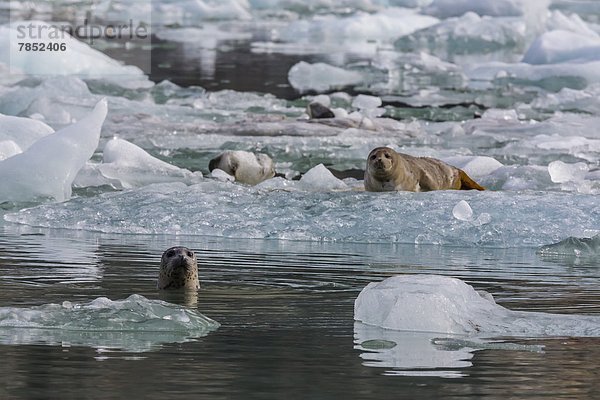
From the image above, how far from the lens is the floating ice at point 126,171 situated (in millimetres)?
10398

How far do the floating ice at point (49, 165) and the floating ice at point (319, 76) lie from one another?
13.1 m

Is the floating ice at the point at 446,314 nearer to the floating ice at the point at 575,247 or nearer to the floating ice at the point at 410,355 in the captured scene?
the floating ice at the point at 410,355

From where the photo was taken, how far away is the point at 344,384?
14.1ft

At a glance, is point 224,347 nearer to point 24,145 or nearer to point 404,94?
point 24,145

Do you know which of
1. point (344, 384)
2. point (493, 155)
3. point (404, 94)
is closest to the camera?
point (344, 384)

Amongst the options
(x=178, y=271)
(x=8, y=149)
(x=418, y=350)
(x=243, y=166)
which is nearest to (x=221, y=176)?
(x=243, y=166)

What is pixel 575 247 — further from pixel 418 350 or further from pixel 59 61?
pixel 59 61

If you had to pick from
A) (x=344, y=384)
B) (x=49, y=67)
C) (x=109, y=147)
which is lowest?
(x=344, y=384)

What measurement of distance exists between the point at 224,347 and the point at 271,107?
13255 mm

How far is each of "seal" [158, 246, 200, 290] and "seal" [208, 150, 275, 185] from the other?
16.7 ft

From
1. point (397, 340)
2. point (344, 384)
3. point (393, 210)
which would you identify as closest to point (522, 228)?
point (393, 210)

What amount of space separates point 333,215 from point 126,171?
2.37 meters

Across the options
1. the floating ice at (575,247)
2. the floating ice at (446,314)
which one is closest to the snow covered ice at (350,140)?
the floating ice at (575,247)

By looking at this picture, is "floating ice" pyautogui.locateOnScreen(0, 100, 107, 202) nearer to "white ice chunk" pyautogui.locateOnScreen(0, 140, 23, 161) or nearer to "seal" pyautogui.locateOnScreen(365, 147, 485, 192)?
"white ice chunk" pyautogui.locateOnScreen(0, 140, 23, 161)
